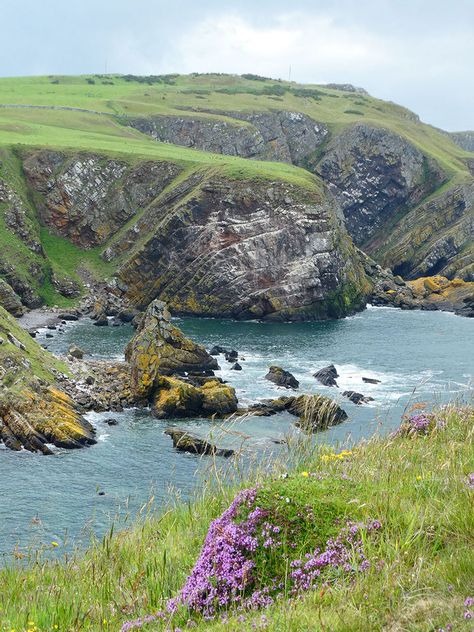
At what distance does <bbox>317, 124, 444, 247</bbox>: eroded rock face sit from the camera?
166 meters

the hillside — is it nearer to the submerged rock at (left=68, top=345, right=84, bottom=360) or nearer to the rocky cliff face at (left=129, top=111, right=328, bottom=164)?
the rocky cliff face at (left=129, top=111, right=328, bottom=164)

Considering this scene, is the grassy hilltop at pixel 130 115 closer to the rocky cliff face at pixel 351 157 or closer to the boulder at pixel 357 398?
the rocky cliff face at pixel 351 157

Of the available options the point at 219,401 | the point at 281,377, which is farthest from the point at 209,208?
the point at 219,401

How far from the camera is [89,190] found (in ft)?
395

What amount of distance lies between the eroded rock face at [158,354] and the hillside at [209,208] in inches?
1414

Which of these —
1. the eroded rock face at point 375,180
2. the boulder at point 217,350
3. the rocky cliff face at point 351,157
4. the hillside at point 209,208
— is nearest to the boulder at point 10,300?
the hillside at point 209,208

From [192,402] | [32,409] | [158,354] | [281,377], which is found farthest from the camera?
[281,377]

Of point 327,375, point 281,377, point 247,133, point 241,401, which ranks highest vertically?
point 247,133

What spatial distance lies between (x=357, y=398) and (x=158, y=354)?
17776 millimetres

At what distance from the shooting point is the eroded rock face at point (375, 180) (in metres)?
166

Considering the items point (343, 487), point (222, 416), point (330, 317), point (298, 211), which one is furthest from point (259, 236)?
point (343, 487)

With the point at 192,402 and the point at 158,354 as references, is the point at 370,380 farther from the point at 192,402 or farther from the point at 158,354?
the point at 158,354

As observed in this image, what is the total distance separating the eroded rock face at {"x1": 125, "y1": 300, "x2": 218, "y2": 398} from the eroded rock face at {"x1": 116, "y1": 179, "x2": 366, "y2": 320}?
34832mm

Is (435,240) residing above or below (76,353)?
above
